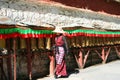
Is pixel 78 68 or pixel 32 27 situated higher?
pixel 32 27

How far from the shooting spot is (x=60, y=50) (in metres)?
12.3

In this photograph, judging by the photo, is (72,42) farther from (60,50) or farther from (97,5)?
(97,5)

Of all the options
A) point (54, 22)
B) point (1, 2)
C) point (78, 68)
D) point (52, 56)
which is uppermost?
point (1, 2)

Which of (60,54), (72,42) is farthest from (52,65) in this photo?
(72,42)

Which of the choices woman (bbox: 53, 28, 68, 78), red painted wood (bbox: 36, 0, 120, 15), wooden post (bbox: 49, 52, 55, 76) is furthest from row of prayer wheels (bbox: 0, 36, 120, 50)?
red painted wood (bbox: 36, 0, 120, 15)

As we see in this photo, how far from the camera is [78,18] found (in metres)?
16.3

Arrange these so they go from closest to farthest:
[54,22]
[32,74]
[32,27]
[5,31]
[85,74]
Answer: [5,31] < [32,27] < [32,74] < [85,74] < [54,22]

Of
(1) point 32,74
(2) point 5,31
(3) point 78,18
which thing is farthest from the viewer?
(3) point 78,18

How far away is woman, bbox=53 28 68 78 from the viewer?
12.2 meters

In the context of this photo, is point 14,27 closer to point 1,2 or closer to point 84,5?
point 1,2

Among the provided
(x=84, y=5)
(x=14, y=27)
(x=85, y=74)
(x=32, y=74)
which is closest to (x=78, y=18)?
(x=84, y=5)

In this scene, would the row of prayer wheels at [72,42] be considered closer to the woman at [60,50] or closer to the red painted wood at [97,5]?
the woman at [60,50]

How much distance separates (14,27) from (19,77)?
240cm

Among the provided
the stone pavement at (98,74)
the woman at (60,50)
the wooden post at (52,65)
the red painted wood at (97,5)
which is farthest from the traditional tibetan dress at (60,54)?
the red painted wood at (97,5)
